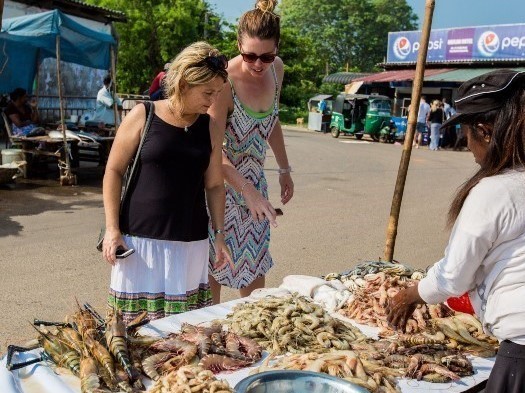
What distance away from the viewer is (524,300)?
2047 millimetres

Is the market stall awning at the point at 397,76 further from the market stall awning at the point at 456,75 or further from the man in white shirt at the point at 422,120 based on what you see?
the man in white shirt at the point at 422,120

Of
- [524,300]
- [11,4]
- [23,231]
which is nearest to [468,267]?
[524,300]

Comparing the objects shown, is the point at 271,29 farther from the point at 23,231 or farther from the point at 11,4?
the point at 11,4

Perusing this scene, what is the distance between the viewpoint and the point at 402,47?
31.3 m

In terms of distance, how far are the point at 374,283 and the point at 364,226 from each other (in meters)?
5.44

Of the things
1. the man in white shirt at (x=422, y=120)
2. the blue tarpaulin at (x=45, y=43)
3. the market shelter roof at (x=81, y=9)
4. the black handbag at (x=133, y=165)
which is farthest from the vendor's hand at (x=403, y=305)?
the man in white shirt at (x=422, y=120)

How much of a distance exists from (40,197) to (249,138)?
275 inches

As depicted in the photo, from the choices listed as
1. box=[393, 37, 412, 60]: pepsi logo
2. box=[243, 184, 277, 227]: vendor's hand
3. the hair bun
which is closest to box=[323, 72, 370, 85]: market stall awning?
box=[393, 37, 412, 60]: pepsi logo

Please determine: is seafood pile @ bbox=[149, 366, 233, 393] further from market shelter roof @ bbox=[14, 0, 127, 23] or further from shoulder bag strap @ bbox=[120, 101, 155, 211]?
market shelter roof @ bbox=[14, 0, 127, 23]

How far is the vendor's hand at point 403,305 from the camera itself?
2.41m

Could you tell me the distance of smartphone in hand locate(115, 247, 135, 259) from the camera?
2871 millimetres

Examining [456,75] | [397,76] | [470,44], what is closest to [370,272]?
[456,75]

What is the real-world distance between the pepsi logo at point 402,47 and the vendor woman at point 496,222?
30327 millimetres

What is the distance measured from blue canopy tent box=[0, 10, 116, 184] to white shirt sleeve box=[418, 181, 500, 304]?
9022 millimetres
